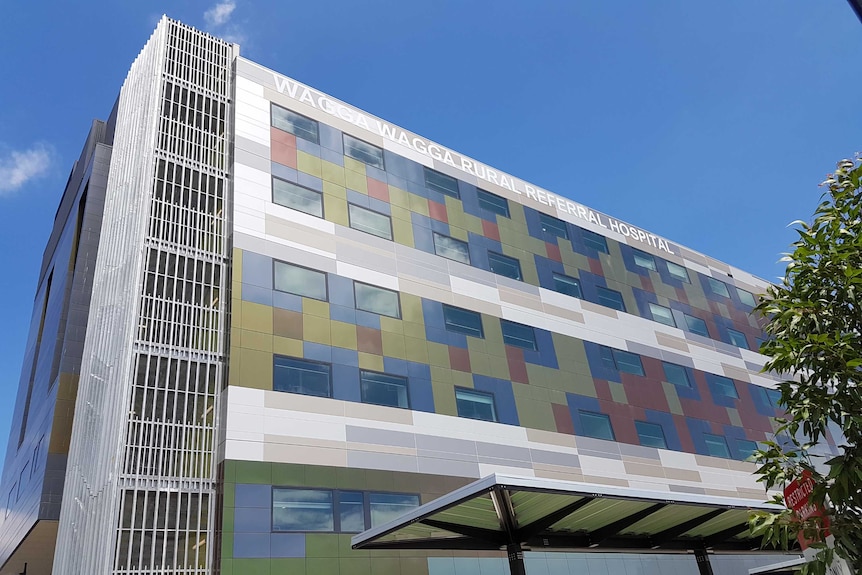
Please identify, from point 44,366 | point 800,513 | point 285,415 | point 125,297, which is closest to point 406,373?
point 285,415

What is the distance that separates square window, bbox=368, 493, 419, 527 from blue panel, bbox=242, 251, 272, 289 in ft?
26.5

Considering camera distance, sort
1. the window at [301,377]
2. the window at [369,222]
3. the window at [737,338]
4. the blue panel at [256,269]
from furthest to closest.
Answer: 1. the window at [737,338]
2. the window at [369,222]
3. the blue panel at [256,269]
4. the window at [301,377]

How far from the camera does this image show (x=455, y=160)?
33344 millimetres

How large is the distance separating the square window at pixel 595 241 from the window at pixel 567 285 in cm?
345

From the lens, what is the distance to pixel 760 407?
39.9 m

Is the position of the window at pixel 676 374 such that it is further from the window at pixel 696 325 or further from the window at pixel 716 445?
the window at pixel 696 325

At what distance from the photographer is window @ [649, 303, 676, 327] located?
124ft

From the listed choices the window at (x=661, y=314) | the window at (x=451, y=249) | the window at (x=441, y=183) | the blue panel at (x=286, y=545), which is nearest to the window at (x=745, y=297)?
the window at (x=661, y=314)

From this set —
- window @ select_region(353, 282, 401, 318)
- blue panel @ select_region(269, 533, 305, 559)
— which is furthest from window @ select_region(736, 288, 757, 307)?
blue panel @ select_region(269, 533, 305, 559)

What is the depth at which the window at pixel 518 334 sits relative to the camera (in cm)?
2967

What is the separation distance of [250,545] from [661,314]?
27372 mm

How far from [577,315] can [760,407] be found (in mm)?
15075

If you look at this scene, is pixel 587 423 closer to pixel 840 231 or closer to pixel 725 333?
pixel 725 333

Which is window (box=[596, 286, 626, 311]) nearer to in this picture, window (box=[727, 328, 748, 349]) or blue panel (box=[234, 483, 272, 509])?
window (box=[727, 328, 748, 349])
